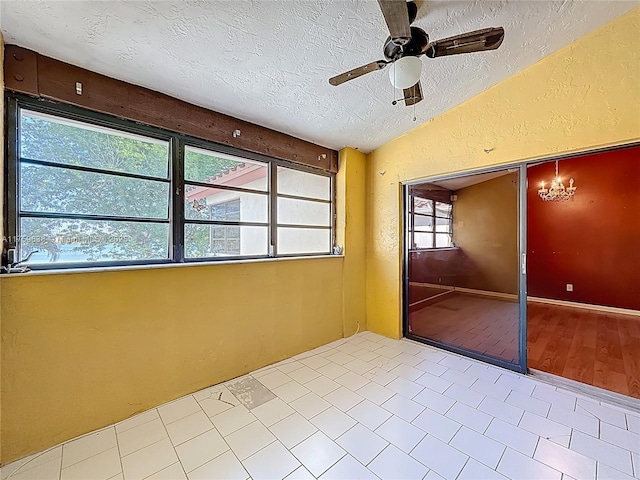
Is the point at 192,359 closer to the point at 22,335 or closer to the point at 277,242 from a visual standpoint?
the point at 22,335

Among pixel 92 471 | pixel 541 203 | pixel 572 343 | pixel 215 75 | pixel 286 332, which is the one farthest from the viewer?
pixel 541 203

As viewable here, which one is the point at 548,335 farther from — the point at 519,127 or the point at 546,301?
the point at 519,127

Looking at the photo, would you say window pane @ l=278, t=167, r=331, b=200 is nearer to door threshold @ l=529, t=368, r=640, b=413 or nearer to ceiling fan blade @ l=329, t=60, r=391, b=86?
ceiling fan blade @ l=329, t=60, r=391, b=86

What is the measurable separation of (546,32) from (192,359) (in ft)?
12.4

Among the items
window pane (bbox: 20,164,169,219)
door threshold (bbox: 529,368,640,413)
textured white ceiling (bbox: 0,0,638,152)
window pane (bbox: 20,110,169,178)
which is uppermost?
textured white ceiling (bbox: 0,0,638,152)

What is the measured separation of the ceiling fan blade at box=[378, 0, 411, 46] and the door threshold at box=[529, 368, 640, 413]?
9.80ft

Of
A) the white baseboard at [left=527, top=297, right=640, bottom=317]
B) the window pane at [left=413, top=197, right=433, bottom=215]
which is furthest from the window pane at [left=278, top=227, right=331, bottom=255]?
the white baseboard at [left=527, top=297, right=640, bottom=317]

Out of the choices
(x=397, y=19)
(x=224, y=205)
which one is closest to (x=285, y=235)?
(x=224, y=205)

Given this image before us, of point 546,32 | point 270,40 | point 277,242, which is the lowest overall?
point 277,242

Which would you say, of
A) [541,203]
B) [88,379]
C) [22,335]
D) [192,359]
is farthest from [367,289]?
[541,203]

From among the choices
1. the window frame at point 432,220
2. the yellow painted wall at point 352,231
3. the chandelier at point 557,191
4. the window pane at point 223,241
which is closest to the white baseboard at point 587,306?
the chandelier at point 557,191

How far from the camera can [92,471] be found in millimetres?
1542

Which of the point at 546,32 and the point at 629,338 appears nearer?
the point at 546,32

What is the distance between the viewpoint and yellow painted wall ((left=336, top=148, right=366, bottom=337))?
358 cm
